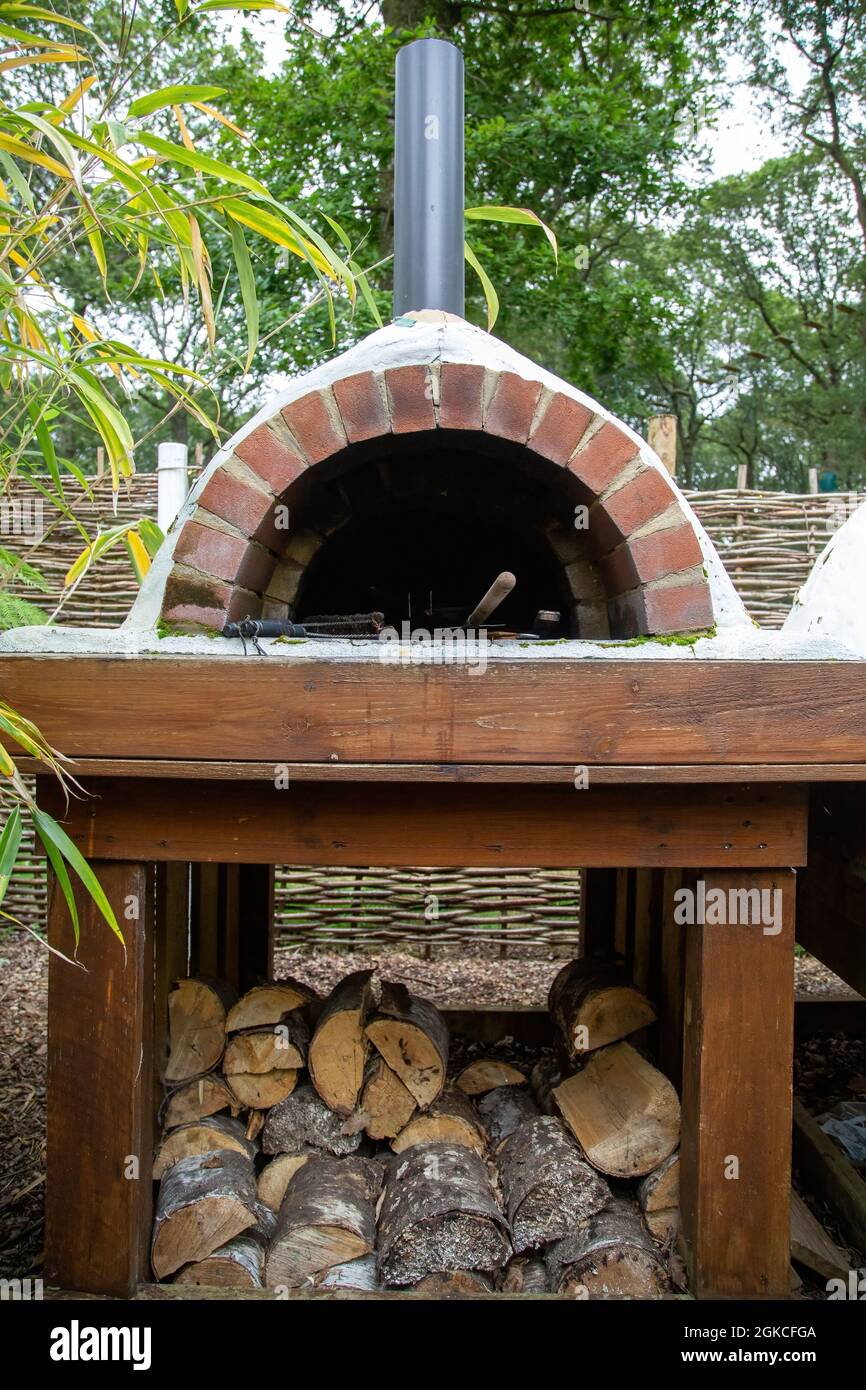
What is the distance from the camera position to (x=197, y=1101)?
2.23 meters

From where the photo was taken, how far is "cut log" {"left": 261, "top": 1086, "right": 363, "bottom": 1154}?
2219 millimetres

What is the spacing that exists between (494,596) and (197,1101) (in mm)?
1395

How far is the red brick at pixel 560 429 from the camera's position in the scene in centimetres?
204

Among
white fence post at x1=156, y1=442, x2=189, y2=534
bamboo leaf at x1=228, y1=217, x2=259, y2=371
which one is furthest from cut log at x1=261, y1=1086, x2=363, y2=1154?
white fence post at x1=156, y1=442, x2=189, y2=534

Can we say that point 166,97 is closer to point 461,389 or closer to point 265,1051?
point 461,389

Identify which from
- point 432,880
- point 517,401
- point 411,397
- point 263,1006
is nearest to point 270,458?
point 411,397

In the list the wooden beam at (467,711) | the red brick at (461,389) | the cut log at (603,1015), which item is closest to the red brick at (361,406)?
the red brick at (461,389)

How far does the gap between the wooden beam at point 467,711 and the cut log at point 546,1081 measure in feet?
3.56

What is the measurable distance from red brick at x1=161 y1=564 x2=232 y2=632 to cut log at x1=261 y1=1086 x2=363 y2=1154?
118 cm

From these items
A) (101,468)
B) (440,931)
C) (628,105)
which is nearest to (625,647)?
(101,468)

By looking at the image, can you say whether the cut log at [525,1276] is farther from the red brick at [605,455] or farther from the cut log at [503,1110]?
the red brick at [605,455]

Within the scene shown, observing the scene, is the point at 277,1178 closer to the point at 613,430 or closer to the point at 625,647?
the point at 625,647

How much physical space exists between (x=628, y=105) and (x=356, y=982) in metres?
7.26
